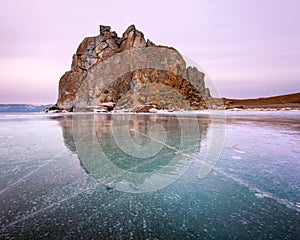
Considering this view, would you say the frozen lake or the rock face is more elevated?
the rock face

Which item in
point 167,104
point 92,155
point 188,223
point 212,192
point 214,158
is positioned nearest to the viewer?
point 188,223

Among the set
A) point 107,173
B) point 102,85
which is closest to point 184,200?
point 107,173

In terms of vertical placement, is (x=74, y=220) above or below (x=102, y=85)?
below

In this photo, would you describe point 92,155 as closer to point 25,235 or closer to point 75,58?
point 25,235

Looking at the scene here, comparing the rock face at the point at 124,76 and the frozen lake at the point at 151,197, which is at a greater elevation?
the rock face at the point at 124,76

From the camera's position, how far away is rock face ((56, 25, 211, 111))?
54.1 meters

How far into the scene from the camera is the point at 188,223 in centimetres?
169

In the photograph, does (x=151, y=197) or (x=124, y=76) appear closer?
(x=151, y=197)

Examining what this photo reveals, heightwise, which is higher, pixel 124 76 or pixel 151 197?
pixel 124 76

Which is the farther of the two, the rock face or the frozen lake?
the rock face

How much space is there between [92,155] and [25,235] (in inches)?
109

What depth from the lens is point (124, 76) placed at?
2328 inches

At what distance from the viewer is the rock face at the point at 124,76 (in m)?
54.1

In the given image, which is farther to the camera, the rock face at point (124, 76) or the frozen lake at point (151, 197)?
the rock face at point (124, 76)
